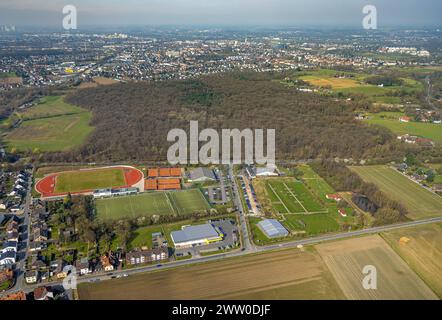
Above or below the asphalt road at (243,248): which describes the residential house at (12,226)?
above

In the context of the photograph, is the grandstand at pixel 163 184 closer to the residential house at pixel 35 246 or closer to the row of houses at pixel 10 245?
the residential house at pixel 35 246

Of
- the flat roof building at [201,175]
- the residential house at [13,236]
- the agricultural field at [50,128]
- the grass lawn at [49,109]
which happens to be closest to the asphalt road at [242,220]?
the flat roof building at [201,175]

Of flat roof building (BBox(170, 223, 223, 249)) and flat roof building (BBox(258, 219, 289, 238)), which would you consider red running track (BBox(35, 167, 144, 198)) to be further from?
flat roof building (BBox(258, 219, 289, 238))

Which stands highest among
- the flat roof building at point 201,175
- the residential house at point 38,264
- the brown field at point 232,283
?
the flat roof building at point 201,175

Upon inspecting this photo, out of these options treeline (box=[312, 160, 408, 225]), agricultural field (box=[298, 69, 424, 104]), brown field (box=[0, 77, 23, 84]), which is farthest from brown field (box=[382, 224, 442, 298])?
brown field (box=[0, 77, 23, 84])

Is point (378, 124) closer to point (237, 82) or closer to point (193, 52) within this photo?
point (237, 82)
